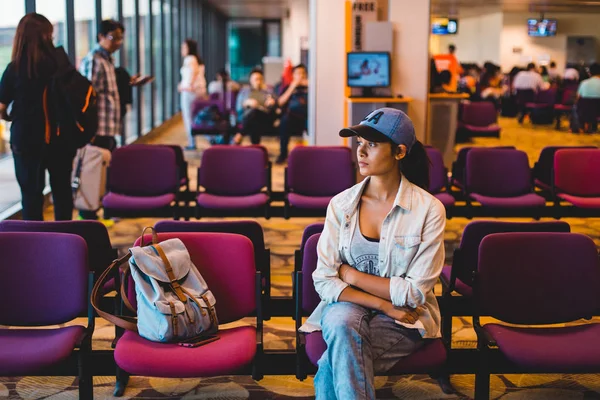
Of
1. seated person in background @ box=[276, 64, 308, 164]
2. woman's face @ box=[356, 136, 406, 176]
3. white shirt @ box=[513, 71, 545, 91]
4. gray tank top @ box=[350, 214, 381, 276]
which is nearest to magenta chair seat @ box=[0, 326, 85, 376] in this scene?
gray tank top @ box=[350, 214, 381, 276]

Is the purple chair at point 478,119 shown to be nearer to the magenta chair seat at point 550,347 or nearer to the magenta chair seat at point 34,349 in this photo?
the magenta chair seat at point 550,347

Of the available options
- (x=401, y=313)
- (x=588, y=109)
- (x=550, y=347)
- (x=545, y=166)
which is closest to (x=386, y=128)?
(x=401, y=313)

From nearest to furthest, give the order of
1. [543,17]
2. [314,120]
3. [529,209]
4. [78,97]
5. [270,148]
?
[78,97]
[529,209]
[314,120]
[270,148]
[543,17]

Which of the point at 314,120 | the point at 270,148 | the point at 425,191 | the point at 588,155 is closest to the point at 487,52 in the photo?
the point at 270,148

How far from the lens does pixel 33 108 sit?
16.3ft

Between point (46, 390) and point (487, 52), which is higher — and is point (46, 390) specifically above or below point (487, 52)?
below

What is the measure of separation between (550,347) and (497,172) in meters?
3.21

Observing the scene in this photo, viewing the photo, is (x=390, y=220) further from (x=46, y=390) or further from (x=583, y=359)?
Result: (x=46, y=390)

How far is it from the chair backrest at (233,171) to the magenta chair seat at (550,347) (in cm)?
311

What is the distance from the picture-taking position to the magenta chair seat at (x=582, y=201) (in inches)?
221

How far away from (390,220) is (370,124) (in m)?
0.36

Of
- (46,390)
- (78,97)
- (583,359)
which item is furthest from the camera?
(78,97)

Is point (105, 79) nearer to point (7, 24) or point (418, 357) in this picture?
point (7, 24)

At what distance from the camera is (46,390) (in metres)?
3.41
